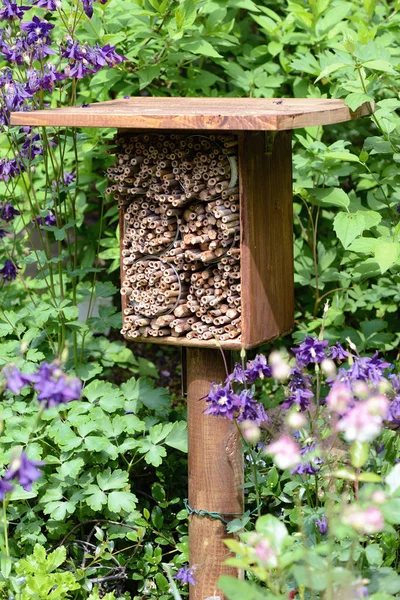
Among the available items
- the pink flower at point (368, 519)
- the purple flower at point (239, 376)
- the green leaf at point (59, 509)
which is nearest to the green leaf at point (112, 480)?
the green leaf at point (59, 509)

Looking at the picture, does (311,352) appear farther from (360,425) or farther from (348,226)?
(360,425)

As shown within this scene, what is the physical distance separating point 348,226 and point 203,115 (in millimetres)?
762

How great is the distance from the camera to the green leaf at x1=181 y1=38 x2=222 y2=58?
3.50m

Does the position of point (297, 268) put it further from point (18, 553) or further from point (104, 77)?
point (18, 553)

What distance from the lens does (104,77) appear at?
3.65m

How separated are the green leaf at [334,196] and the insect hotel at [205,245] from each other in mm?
263

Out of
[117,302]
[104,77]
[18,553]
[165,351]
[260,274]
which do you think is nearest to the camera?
[260,274]

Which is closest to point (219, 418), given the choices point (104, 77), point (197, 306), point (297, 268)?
point (197, 306)

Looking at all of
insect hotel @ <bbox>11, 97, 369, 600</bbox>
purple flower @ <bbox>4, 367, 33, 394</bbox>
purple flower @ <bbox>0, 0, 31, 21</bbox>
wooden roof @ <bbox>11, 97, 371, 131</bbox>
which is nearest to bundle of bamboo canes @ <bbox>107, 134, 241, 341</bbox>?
insect hotel @ <bbox>11, 97, 369, 600</bbox>

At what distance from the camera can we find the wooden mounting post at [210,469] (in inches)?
111

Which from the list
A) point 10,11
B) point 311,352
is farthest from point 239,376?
point 10,11

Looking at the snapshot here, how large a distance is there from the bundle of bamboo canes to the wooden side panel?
0.04m

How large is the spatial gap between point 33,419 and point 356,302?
4.83ft

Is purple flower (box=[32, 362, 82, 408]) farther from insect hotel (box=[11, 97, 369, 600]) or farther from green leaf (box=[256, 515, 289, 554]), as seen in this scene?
insect hotel (box=[11, 97, 369, 600])
